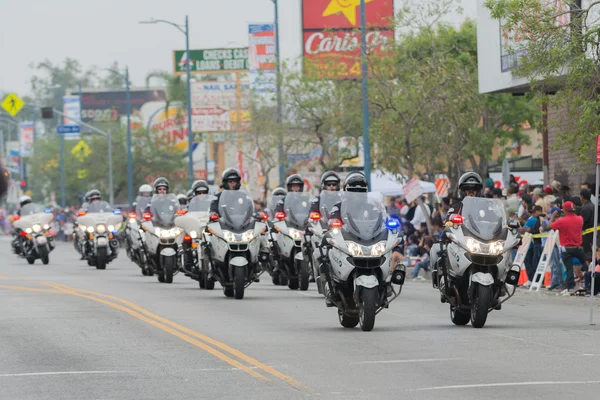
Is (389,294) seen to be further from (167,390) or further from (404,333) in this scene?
(167,390)

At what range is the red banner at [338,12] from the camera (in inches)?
2147

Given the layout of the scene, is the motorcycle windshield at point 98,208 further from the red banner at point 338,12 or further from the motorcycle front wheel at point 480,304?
the motorcycle front wheel at point 480,304

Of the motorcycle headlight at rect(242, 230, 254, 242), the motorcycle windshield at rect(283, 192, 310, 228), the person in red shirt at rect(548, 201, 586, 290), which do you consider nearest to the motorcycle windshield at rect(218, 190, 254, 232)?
the motorcycle headlight at rect(242, 230, 254, 242)

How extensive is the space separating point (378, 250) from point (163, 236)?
12.2 metres

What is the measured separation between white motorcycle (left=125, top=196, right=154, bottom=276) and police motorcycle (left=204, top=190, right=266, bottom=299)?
698 cm

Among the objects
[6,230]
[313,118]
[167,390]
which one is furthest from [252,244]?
[6,230]

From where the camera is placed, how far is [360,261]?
55.0ft

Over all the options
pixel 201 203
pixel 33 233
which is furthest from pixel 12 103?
pixel 201 203

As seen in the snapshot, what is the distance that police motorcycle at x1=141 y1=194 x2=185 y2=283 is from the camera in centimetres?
2836

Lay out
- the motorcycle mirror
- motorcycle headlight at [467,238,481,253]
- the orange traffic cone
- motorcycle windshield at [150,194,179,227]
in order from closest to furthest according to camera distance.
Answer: motorcycle headlight at [467,238,481,253], the motorcycle mirror, the orange traffic cone, motorcycle windshield at [150,194,179,227]

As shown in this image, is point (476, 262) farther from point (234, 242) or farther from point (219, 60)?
point (219, 60)

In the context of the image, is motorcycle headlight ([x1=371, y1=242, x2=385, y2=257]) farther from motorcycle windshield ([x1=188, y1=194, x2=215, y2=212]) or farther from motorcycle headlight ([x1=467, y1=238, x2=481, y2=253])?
motorcycle windshield ([x1=188, y1=194, x2=215, y2=212])

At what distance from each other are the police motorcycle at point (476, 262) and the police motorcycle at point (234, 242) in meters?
5.58

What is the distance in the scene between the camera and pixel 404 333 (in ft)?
54.5
